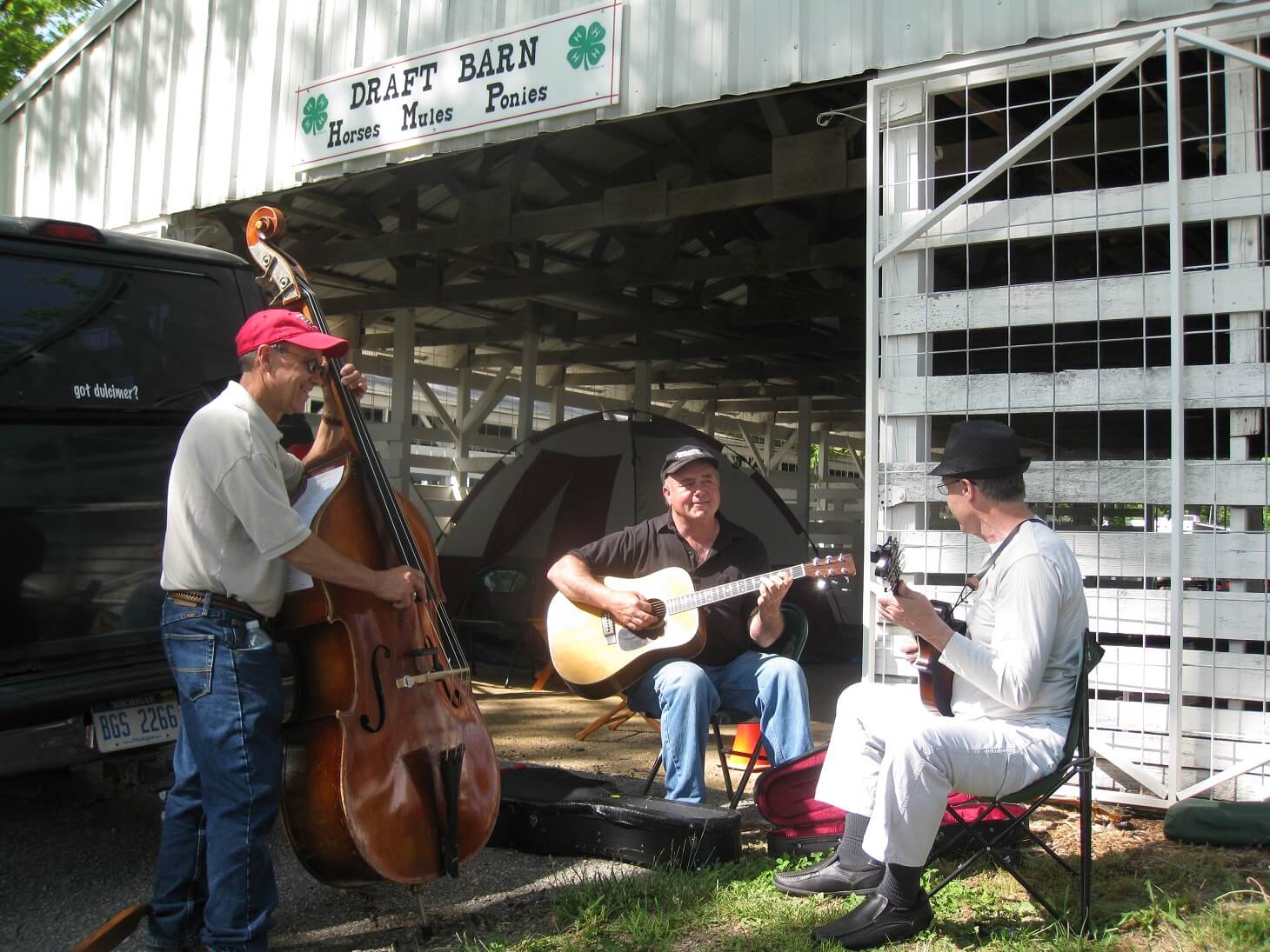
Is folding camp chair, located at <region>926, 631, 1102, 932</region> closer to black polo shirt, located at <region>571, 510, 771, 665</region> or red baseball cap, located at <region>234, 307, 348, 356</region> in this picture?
black polo shirt, located at <region>571, 510, 771, 665</region>

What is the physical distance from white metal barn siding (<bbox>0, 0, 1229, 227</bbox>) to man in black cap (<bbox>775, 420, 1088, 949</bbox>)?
5.96 feet

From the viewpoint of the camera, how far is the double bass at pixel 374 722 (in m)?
2.53

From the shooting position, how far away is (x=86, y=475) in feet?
10.5

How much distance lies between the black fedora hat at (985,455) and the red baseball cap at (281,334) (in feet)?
5.38

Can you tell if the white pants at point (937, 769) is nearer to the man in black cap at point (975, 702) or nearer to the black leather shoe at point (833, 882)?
the man in black cap at point (975, 702)

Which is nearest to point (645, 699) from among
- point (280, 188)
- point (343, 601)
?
point (343, 601)

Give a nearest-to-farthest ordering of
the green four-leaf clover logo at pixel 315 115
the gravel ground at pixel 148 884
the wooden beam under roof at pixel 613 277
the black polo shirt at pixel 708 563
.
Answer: the gravel ground at pixel 148 884
the black polo shirt at pixel 708 563
the green four-leaf clover logo at pixel 315 115
the wooden beam under roof at pixel 613 277

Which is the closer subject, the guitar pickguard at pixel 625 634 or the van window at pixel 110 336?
the van window at pixel 110 336

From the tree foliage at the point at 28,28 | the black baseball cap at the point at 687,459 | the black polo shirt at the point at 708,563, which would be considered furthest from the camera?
the tree foliage at the point at 28,28

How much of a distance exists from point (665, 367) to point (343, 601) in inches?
433

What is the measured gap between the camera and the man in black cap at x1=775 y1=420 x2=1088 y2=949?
8.49 feet

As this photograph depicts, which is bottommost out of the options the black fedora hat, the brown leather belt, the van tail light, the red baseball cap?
the brown leather belt

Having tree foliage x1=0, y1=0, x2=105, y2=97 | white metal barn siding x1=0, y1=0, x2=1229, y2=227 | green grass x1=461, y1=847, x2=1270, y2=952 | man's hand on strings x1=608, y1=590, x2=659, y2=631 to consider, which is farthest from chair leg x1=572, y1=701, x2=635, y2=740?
tree foliage x1=0, y1=0, x2=105, y2=97

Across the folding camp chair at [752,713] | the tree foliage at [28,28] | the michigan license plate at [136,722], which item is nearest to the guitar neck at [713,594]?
the folding camp chair at [752,713]
